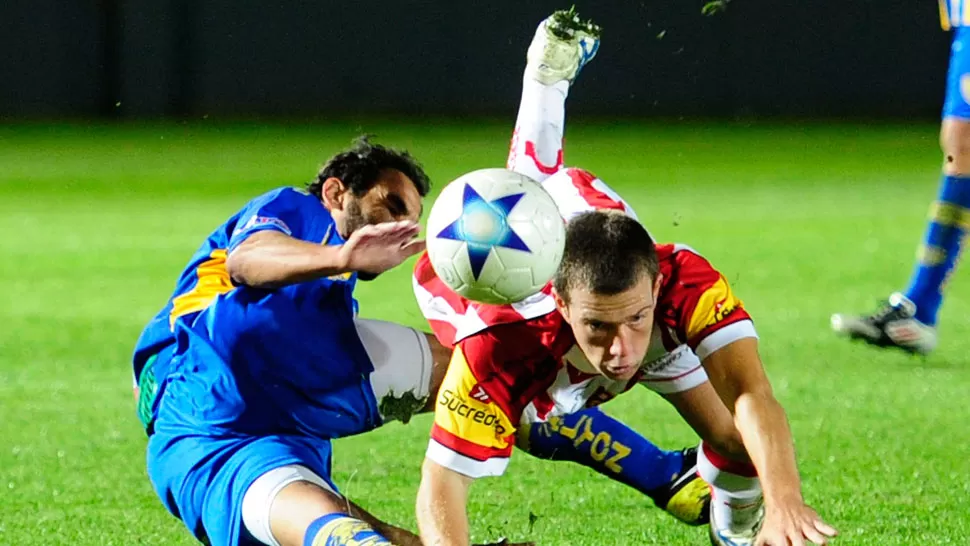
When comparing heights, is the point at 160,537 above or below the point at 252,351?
below

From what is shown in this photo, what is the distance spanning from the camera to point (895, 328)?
6.98 meters

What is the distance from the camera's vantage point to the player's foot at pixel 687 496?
4605mm

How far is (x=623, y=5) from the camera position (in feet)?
66.9

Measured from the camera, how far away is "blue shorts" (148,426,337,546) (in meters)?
3.95

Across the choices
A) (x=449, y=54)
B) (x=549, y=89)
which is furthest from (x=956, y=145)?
(x=449, y=54)

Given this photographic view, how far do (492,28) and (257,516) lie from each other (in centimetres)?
1697

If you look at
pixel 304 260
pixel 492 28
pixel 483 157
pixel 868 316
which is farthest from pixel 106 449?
pixel 492 28

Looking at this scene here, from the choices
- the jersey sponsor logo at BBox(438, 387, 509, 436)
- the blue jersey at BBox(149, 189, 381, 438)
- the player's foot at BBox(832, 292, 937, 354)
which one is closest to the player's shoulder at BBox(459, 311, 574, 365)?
the jersey sponsor logo at BBox(438, 387, 509, 436)

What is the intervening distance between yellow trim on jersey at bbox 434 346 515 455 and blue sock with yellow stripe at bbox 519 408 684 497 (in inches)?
38.4

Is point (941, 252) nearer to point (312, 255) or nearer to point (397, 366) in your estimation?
point (397, 366)

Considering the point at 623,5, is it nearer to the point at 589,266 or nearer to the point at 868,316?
the point at 868,316

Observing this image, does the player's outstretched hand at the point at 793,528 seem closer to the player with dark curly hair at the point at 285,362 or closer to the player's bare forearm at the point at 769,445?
the player's bare forearm at the point at 769,445

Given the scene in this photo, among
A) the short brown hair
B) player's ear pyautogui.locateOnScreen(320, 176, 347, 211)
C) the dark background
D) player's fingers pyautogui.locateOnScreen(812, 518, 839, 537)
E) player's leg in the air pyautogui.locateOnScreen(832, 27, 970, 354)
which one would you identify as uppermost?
the short brown hair

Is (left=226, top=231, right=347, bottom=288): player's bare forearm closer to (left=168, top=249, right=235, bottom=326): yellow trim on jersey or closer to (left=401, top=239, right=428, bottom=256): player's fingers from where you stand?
(left=401, top=239, right=428, bottom=256): player's fingers
